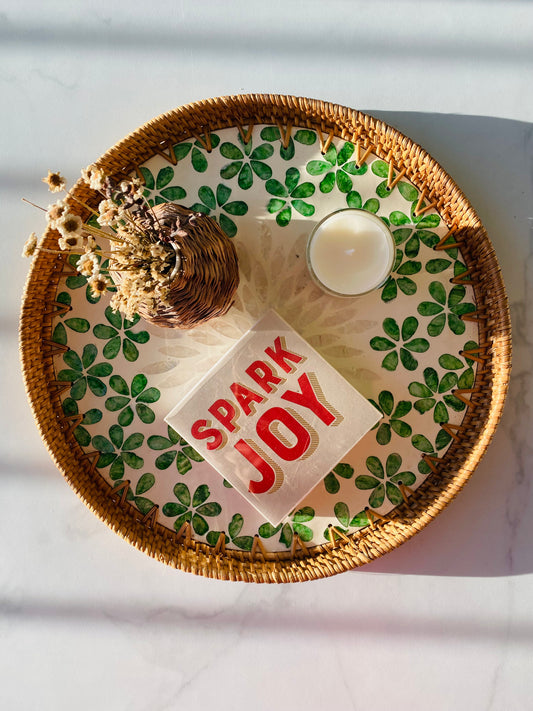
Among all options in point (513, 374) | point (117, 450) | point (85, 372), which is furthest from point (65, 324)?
point (513, 374)

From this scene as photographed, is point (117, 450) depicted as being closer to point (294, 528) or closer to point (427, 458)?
point (294, 528)

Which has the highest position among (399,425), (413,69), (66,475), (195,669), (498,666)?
(413,69)

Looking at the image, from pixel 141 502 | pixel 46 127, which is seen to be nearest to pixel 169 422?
pixel 141 502

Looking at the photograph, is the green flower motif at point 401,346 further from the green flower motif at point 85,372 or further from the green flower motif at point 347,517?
the green flower motif at point 85,372

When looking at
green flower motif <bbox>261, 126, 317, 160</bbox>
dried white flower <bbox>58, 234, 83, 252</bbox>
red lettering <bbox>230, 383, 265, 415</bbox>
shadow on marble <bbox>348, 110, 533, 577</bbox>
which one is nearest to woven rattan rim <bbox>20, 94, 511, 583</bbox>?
green flower motif <bbox>261, 126, 317, 160</bbox>

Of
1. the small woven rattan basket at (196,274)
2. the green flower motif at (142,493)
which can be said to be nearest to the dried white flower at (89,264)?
the small woven rattan basket at (196,274)

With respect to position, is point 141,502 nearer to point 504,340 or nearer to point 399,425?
point 399,425
